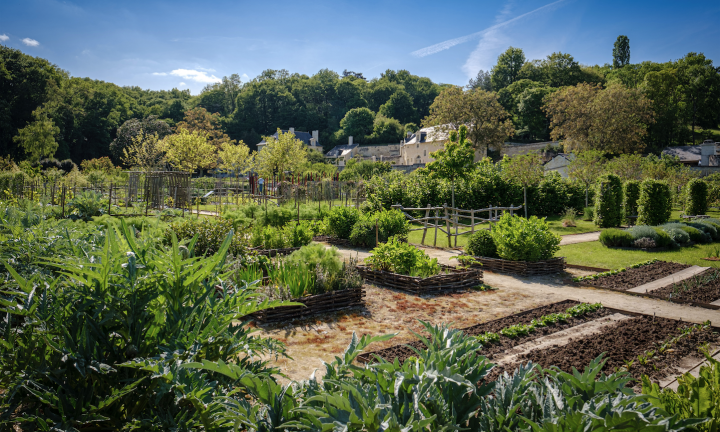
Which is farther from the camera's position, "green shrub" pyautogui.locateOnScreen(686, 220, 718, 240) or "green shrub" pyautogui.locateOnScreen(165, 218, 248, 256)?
"green shrub" pyautogui.locateOnScreen(686, 220, 718, 240)

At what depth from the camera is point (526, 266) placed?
9.12 metres

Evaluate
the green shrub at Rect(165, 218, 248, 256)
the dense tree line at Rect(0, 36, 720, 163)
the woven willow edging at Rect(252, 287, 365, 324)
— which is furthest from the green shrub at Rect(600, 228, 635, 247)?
the dense tree line at Rect(0, 36, 720, 163)

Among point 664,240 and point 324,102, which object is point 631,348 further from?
point 324,102

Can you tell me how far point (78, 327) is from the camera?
5.61 ft

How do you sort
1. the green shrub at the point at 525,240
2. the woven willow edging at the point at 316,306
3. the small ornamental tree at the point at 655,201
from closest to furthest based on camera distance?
the woven willow edging at the point at 316,306 < the green shrub at the point at 525,240 < the small ornamental tree at the point at 655,201

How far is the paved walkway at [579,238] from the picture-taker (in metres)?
14.4

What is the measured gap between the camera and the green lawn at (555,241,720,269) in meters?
10.6

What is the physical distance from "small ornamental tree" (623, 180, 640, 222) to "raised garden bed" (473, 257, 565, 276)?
12.5 metres

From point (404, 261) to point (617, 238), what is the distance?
8.99 m

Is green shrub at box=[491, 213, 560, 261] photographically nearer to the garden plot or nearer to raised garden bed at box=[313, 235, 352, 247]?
the garden plot

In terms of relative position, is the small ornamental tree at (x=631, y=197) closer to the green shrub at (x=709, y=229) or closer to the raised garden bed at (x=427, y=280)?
the green shrub at (x=709, y=229)

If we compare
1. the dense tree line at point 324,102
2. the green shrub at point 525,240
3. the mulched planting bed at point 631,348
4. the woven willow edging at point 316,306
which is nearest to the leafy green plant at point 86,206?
the woven willow edging at point 316,306

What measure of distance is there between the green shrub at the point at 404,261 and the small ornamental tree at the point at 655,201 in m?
13.7

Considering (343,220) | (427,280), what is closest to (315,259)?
(427,280)
